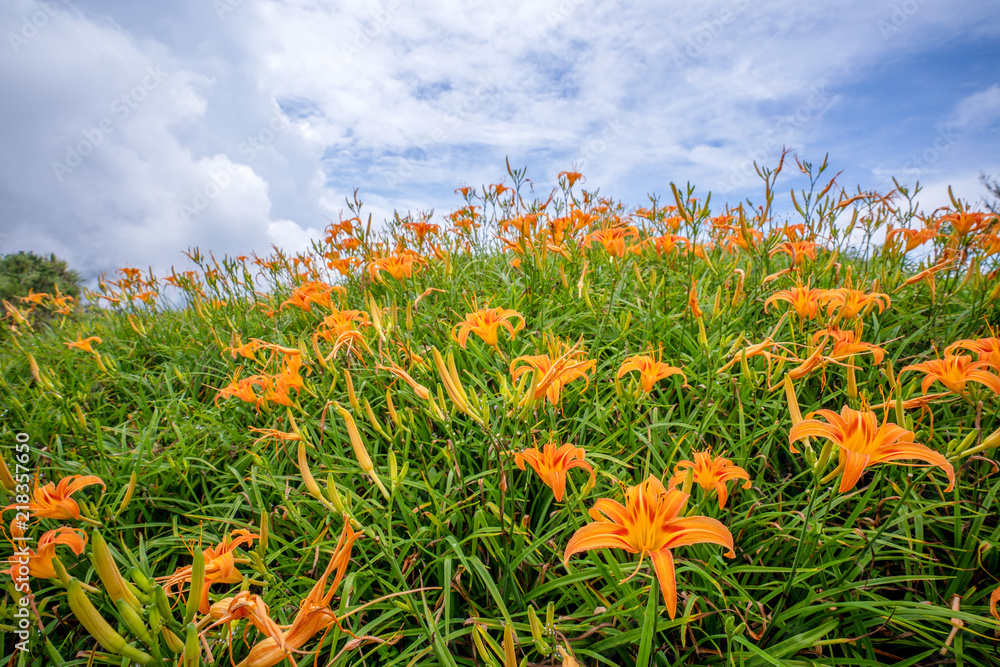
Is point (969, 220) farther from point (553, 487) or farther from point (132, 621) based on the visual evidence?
point (132, 621)

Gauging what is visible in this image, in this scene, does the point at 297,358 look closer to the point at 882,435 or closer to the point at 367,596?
the point at 367,596

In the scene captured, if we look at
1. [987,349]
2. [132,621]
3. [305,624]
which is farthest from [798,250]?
[132,621]

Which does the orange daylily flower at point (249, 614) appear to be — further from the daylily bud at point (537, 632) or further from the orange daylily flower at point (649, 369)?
the orange daylily flower at point (649, 369)

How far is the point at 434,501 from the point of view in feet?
5.45

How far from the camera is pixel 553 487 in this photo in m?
1.11

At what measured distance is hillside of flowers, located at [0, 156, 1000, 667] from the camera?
1.10 meters

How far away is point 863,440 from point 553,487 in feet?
2.49

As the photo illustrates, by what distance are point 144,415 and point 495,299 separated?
2.37 meters

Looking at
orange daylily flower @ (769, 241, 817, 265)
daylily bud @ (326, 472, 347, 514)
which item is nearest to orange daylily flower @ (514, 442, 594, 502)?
daylily bud @ (326, 472, 347, 514)

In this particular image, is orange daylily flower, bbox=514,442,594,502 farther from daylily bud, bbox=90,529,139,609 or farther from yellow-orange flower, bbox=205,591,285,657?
daylily bud, bbox=90,529,139,609

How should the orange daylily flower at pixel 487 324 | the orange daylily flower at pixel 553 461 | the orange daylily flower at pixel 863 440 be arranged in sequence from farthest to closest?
the orange daylily flower at pixel 487 324 → the orange daylily flower at pixel 553 461 → the orange daylily flower at pixel 863 440

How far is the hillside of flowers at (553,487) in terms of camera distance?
1.10 meters

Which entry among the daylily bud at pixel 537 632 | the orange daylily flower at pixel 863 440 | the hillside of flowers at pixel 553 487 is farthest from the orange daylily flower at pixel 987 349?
the daylily bud at pixel 537 632

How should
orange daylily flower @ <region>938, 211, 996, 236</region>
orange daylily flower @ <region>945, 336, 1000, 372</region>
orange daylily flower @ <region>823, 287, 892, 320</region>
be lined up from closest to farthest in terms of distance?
orange daylily flower @ <region>945, 336, 1000, 372</region>, orange daylily flower @ <region>823, 287, 892, 320</region>, orange daylily flower @ <region>938, 211, 996, 236</region>
